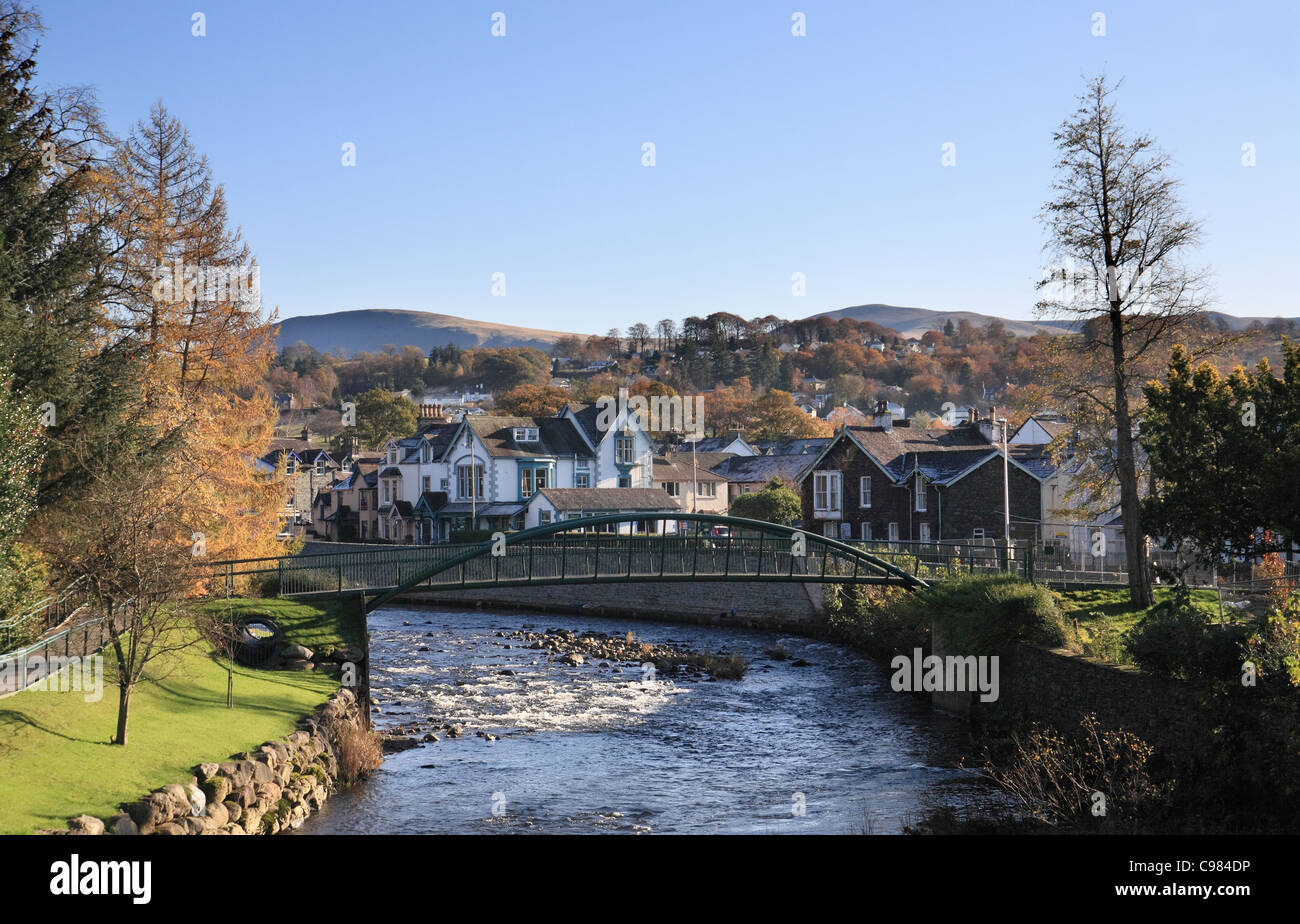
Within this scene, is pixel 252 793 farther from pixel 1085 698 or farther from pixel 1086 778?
pixel 1085 698

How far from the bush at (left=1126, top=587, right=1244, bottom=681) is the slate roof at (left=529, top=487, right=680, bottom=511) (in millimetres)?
48146

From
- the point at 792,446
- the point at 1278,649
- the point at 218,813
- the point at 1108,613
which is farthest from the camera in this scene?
the point at 792,446

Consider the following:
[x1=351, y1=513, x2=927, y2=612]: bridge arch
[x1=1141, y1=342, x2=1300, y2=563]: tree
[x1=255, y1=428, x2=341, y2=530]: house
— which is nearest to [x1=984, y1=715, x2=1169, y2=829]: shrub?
[x1=1141, y1=342, x2=1300, y2=563]: tree

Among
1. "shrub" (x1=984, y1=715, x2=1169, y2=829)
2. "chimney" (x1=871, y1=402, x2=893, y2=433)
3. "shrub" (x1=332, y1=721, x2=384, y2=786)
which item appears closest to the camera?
"shrub" (x1=984, y1=715, x2=1169, y2=829)

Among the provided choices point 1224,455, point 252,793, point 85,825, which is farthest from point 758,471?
point 85,825

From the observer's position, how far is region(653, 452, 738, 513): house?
83500 mm

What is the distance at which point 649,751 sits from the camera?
2833cm

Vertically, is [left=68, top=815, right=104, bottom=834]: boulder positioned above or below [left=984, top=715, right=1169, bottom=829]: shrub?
above

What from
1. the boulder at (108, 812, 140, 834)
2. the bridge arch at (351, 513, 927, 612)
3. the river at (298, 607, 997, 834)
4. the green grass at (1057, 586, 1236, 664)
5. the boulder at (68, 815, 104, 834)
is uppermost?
the bridge arch at (351, 513, 927, 612)

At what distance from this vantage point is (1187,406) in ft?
92.1

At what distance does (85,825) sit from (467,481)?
64.3m

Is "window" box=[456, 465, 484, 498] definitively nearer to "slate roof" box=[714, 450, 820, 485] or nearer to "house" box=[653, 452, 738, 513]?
"house" box=[653, 452, 738, 513]

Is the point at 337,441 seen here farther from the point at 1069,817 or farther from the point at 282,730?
the point at 1069,817

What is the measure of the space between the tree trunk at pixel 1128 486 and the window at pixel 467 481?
2027 inches
